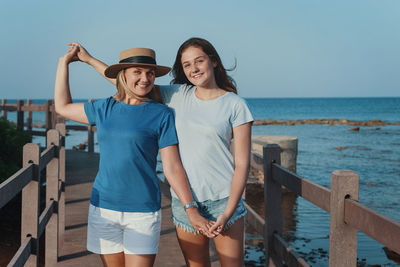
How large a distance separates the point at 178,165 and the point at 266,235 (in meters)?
1.69

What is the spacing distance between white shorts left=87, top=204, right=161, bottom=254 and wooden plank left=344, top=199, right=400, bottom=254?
3.40ft

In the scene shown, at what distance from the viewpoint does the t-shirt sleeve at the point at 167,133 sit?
257 cm

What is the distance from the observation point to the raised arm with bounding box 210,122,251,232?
8.41 ft


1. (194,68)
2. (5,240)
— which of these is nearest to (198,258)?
(194,68)

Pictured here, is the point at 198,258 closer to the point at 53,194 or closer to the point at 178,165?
the point at 178,165

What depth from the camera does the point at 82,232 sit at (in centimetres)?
546

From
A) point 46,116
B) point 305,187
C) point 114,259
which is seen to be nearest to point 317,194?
point 305,187

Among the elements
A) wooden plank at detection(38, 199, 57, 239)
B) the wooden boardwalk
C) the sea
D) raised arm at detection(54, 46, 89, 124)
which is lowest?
the sea

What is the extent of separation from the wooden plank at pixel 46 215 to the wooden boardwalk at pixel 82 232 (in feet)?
1.78

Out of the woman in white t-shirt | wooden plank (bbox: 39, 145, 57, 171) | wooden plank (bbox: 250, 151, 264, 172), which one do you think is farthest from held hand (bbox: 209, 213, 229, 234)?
wooden plank (bbox: 250, 151, 264, 172)

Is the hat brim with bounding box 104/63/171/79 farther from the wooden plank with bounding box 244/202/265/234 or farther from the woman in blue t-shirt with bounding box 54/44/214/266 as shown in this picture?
the wooden plank with bounding box 244/202/265/234

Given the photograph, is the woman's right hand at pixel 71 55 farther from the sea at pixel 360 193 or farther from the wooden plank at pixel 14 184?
the sea at pixel 360 193

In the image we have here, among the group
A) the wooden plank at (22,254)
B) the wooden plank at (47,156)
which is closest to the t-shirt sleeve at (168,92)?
the wooden plank at (47,156)

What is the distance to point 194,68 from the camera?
2658 mm
